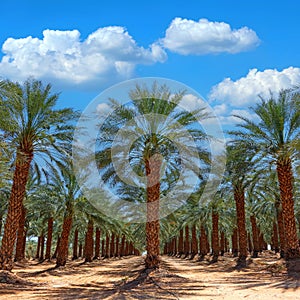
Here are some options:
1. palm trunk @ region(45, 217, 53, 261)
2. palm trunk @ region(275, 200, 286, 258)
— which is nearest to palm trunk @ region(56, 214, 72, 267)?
palm trunk @ region(45, 217, 53, 261)

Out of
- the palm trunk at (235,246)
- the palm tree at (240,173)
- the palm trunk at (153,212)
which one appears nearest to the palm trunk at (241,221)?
the palm tree at (240,173)

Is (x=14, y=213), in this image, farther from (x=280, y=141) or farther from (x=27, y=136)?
(x=280, y=141)

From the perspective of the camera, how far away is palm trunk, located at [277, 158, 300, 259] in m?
20.7

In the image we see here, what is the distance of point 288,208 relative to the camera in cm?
2117

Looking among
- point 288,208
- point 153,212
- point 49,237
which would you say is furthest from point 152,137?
point 49,237

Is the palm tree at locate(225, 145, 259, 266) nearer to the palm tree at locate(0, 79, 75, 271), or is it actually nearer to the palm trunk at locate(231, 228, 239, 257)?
the palm tree at locate(0, 79, 75, 271)

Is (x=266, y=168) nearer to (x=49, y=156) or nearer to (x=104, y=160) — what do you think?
(x=104, y=160)

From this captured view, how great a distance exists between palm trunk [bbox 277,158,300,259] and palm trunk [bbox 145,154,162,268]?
277 inches

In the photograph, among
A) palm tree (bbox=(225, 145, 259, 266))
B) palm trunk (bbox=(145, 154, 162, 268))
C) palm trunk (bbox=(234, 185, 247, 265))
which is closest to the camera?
palm trunk (bbox=(145, 154, 162, 268))

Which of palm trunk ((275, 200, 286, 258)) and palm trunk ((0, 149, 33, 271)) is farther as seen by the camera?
palm trunk ((275, 200, 286, 258))

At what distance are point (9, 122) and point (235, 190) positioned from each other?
19024 mm

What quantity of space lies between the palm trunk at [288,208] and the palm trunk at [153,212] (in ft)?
23.1

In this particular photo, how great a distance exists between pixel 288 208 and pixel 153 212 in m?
7.61

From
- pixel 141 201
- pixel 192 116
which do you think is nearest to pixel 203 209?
pixel 141 201
